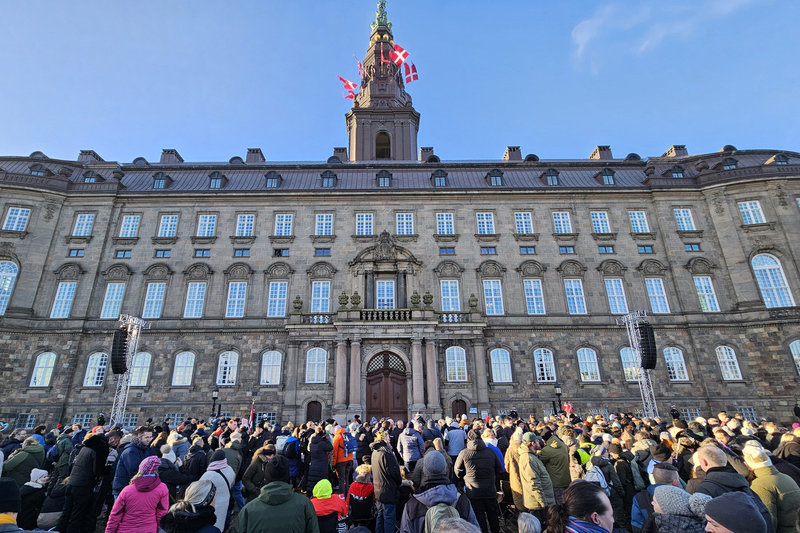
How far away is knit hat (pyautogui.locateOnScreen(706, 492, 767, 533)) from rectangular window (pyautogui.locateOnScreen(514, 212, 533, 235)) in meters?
30.3

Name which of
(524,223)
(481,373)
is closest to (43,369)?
(481,373)

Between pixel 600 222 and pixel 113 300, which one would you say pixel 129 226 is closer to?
pixel 113 300

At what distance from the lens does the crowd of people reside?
415cm

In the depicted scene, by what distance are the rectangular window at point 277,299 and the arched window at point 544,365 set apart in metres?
17.9

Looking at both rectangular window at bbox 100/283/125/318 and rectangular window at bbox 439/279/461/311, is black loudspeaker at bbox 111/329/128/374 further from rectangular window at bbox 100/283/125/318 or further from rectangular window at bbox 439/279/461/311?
rectangular window at bbox 439/279/461/311

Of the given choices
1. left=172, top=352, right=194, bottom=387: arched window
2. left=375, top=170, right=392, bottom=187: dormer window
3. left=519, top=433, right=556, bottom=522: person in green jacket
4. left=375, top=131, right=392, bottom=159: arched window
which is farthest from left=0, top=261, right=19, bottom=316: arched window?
left=519, top=433, right=556, bottom=522: person in green jacket

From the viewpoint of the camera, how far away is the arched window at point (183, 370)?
2819cm

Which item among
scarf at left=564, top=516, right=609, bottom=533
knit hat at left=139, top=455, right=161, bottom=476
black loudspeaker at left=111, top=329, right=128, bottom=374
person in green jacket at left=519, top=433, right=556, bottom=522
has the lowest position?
person in green jacket at left=519, top=433, right=556, bottom=522

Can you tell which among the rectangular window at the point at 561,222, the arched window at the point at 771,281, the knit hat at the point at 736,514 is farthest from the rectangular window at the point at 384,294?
the knit hat at the point at 736,514

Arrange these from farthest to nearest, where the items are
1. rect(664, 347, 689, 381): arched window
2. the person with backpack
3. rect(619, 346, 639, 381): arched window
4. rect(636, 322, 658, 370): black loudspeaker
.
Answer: rect(664, 347, 689, 381): arched window
rect(619, 346, 639, 381): arched window
rect(636, 322, 658, 370): black loudspeaker
the person with backpack

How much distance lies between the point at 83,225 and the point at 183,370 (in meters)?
14.3

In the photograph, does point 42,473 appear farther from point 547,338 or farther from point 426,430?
point 547,338

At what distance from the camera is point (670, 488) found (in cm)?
428

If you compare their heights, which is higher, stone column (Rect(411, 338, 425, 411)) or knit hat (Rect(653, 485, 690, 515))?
stone column (Rect(411, 338, 425, 411))
